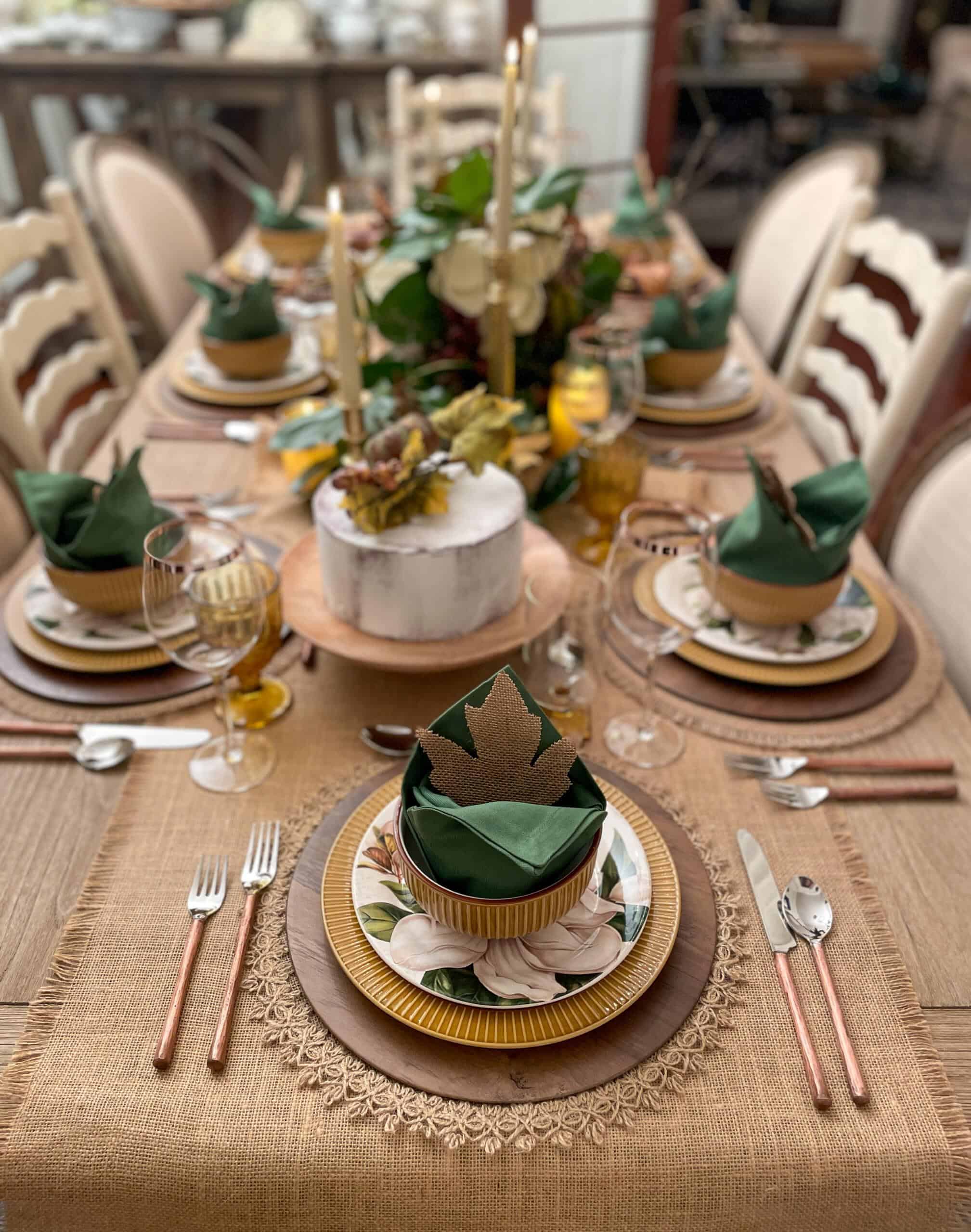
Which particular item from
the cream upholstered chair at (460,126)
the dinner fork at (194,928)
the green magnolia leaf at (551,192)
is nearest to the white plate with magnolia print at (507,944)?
the dinner fork at (194,928)

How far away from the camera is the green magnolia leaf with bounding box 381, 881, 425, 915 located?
2.35 feet

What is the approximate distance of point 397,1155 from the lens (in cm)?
61

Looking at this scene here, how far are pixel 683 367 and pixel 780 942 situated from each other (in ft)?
3.27

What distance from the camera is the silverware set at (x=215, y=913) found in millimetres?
654

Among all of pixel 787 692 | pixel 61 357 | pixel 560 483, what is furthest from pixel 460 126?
pixel 787 692

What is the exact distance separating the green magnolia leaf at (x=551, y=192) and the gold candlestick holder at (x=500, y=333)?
13cm

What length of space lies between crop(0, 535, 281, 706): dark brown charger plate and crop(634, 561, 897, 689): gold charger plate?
0.46m

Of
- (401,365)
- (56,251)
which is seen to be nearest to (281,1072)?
(401,365)

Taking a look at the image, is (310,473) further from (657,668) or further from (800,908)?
(800,908)

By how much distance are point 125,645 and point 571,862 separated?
0.54 m

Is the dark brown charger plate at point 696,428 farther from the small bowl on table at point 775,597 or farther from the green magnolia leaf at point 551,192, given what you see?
the small bowl on table at point 775,597

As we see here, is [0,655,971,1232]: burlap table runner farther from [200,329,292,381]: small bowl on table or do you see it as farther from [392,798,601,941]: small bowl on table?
[200,329,292,381]: small bowl on table

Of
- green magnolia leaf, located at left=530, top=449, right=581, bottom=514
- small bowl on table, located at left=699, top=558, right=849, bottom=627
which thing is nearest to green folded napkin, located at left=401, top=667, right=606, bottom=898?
small bowl on table, located at left=699, top=558, right=849, bottom=627

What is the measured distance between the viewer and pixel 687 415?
1.50 metres
